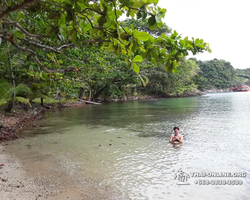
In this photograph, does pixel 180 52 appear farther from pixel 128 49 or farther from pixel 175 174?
pixel 175 174

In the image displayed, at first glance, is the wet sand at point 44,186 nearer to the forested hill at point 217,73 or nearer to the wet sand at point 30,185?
the wet sand at point 30,185

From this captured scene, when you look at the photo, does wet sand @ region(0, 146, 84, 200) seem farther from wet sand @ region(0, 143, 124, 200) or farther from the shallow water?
the shallow water

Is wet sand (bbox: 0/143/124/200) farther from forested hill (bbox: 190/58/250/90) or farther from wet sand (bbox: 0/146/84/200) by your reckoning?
forested hill (bbox: 190/58/250/90)

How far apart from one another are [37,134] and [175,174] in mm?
6618

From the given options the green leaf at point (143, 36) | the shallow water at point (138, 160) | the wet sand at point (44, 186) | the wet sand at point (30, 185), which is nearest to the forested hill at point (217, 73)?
the shallow water at point (138, 160)

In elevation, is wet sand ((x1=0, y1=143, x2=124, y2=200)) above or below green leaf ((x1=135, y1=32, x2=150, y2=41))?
below

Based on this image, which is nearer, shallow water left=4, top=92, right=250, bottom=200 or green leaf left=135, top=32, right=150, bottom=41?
green leaf left=135, top=32, right=150, bottom=41

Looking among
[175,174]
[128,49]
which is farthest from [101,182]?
[128,49]

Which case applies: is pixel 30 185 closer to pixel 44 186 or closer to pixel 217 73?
pixel 44 186

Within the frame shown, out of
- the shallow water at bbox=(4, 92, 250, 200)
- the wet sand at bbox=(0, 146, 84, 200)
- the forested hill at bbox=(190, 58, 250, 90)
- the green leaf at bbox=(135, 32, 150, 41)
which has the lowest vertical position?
the shallow water at bbox=(4, 92, 250, 200)

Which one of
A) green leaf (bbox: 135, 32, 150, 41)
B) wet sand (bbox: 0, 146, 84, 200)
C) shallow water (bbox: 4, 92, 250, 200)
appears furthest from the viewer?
shallow water (bbox: 4, 92, 250, 200)

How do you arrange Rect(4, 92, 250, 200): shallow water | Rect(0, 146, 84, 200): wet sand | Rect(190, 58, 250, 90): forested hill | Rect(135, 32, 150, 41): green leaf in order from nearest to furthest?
Rect(135, 32, 150, 41): green leaf, Rect(0, 146, 84, 200): wet sand, Rect(4, 92, 250, 200): shallow water, Rect(190, 58, 250, 90): forested hill

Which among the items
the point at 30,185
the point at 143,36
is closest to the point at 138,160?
the point at 30,185

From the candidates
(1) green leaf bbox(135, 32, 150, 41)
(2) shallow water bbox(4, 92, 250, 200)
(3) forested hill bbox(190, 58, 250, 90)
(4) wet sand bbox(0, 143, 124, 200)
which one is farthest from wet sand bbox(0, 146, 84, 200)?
(3) forested hill bbox(190, 58, 250, 90)
